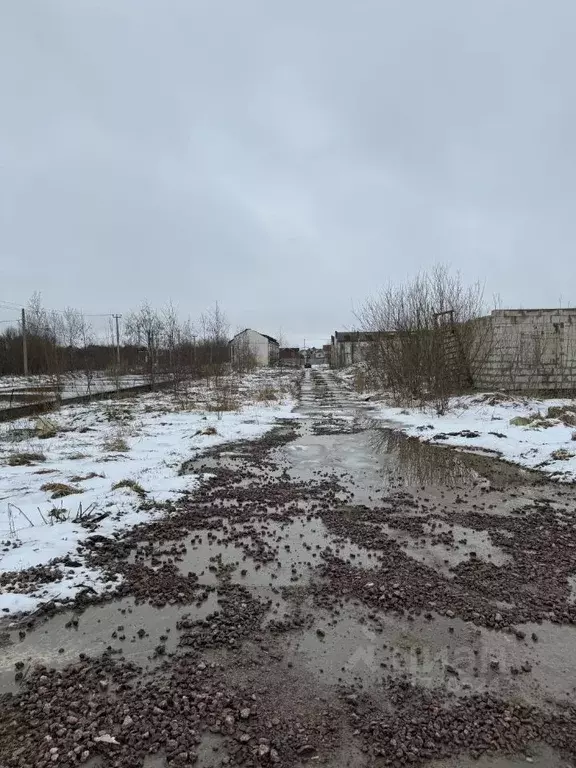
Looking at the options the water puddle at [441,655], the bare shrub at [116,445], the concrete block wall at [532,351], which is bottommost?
the water puddle at [441,655]

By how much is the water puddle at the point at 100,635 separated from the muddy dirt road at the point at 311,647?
0.02 meters

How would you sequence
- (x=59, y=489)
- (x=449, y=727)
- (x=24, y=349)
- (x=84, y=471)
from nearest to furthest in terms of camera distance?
(x=449, y=727) → (x=59, y=489) → (x=84, y=471) → (x=24, y=349)

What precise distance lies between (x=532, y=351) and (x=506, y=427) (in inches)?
327

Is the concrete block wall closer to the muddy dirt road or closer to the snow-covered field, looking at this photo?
the snow-covered field

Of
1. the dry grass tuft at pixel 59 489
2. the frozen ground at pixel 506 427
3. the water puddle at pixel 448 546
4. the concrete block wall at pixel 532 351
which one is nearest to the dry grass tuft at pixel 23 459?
the dry grass tuft at pixel 59 489

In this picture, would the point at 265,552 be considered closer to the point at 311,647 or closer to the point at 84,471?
the point at 311,647

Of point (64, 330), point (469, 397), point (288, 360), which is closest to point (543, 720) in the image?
point (469, 397)

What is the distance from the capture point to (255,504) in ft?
22.5

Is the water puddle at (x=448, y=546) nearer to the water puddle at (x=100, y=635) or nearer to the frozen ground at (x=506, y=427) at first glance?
the water puddle at (x=100, y=635)

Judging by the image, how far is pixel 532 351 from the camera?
64.7ft

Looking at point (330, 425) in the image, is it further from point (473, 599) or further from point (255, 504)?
point (473, 599)

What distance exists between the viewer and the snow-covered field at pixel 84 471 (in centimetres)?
494

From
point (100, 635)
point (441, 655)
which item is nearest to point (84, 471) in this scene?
point (100, 635)

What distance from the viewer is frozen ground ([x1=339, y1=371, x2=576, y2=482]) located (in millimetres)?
9461
